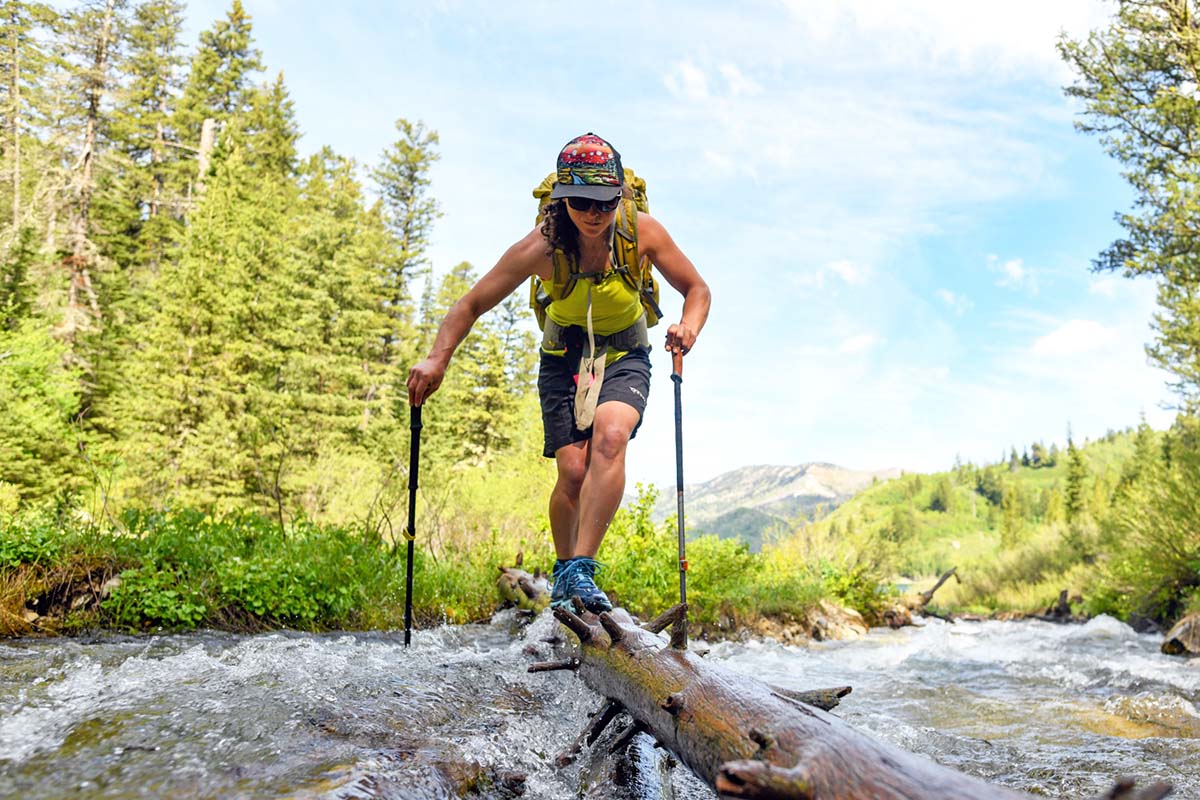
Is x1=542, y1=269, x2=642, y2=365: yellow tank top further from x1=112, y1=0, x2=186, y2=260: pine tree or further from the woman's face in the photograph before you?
x1=112, y1=0, x2=186, y2=260: pine tree

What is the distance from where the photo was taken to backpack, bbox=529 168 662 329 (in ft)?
13.1

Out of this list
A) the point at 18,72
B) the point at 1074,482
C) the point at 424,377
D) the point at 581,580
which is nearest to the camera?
the point at 581,580

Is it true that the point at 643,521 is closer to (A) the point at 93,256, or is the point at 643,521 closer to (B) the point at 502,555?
(B) the point at 502,555

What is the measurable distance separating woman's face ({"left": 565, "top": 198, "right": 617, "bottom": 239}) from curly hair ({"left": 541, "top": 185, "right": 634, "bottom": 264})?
44mm

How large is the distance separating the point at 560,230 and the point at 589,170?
A: 337 mm

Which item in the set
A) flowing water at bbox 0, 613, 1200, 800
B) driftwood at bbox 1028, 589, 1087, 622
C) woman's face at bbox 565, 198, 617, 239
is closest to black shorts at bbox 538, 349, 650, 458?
woman's face at bbox 565, 198, 617, 239

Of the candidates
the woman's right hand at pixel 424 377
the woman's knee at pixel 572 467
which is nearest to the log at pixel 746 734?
the woman's knee at pixel 572 467

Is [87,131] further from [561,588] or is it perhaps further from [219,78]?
[561,588]

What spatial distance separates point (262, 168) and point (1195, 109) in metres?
38.5

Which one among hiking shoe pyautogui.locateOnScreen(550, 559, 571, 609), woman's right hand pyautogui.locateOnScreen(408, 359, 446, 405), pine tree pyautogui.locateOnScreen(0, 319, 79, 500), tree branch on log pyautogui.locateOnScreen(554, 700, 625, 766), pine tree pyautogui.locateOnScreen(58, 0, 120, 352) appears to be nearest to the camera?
tree branch on log pyautogui.locateOnScreen(554, 700, 625, 766)

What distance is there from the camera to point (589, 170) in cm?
373

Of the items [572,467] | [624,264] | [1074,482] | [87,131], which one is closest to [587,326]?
[624,264]

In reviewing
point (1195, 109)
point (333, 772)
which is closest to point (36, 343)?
point (333, 772)

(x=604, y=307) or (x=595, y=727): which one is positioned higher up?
(x=604, y=307)
